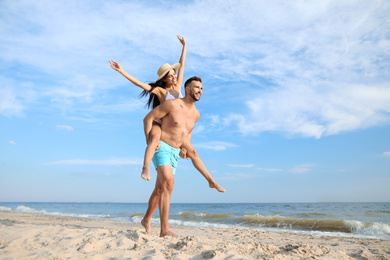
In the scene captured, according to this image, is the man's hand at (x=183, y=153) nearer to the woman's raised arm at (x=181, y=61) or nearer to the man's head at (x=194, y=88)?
the man's head at (x=194, y=88)

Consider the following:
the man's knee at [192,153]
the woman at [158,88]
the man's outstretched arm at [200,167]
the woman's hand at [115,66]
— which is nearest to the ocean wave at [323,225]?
the man's outstretched arm at [200,167]

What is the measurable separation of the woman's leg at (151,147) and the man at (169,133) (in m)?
0.07

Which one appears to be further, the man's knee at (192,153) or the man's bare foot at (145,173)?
the man's knee at (192,153)

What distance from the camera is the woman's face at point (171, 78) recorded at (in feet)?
14.5

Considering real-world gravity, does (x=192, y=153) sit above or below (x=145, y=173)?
above

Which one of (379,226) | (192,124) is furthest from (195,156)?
(379,226)

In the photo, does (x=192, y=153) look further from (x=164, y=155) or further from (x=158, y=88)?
(x=158, y=88)

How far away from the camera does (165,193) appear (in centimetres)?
395

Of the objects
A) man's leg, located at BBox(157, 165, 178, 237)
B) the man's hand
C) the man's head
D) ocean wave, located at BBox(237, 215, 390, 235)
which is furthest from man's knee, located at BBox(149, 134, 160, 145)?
ocean wave, located at BBox(237, 215, 390, 235)

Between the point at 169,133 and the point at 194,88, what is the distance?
0.69 meters

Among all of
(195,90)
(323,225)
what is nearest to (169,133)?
(195,90)

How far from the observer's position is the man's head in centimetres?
410

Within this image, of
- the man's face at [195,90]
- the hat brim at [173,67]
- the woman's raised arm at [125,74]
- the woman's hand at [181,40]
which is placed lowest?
the man's face at [195,90]

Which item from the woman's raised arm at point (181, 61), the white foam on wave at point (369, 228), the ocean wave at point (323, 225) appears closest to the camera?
the woman's raised arm at point (181, 61)
